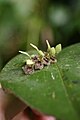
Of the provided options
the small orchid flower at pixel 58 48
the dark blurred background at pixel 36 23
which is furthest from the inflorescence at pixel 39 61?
the dark blurred background at pixel 36 23

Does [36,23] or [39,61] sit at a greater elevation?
[36,23]

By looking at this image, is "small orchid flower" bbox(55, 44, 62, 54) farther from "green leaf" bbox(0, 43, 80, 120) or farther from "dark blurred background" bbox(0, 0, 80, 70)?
"dark blurred background" bbox(0, 0, 80, 70)

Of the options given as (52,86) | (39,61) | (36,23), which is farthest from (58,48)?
(36,23)

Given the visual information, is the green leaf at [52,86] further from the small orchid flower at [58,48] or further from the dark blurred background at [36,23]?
the dark blurred background at [36,23]

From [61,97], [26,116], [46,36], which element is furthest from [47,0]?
[61,97]

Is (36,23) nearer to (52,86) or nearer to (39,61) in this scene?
(39,61)

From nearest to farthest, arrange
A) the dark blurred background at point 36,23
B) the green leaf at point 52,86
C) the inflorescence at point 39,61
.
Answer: the green leaf at point 52,86, the inflorescence at point 39,61, the dark blurred background at point 36,23
